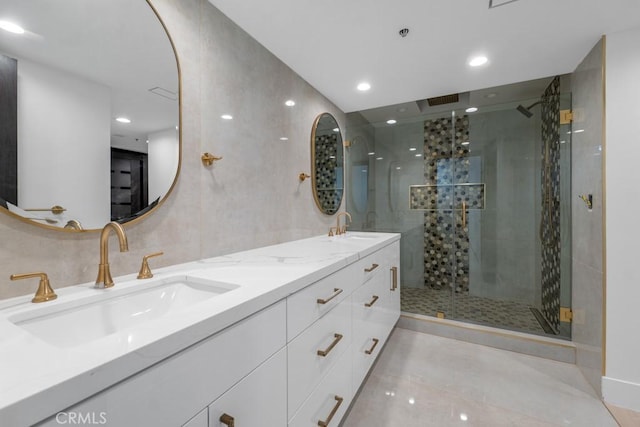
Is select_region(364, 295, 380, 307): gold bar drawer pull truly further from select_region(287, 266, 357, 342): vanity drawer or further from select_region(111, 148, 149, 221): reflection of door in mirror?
select_region(111, 148, 149, 221): reflection of door in mirror

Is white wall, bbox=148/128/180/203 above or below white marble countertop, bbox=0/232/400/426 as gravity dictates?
above

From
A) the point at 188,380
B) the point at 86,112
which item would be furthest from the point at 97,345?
the point at 86,112

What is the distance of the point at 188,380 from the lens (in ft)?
1.90

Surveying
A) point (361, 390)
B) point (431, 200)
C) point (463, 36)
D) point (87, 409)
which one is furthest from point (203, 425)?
point (431, 200)

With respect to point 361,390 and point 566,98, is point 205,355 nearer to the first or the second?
point 361,390

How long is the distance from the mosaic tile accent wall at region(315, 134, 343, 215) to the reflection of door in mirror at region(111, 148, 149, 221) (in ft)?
4.84

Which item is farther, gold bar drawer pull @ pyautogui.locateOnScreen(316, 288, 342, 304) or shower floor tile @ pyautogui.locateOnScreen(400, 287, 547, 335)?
shower floor tile @ pyautogui.locateOnScreen(400, 287, 547, 335)

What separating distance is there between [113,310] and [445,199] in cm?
283

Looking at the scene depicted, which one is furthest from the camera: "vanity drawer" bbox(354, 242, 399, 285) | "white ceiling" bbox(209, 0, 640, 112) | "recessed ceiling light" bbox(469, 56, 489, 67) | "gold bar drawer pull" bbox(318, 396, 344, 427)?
"recessed ceiling light" bbox(469, 56, 489, 67)

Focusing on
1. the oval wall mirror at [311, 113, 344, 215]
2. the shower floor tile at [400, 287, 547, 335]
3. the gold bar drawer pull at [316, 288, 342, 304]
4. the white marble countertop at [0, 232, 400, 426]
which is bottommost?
the shower floor tile at [400, 287, 547, 335]

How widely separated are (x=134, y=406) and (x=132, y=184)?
0.85 meters

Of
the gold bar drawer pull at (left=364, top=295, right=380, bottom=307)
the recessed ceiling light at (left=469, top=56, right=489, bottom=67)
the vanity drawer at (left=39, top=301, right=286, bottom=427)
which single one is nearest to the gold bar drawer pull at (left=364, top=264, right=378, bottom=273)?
the gold bar drawer pull at (left=364, top=295, right=380, bottom=307)

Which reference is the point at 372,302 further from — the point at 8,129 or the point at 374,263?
the point at 8,129

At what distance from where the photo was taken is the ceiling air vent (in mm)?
2674
